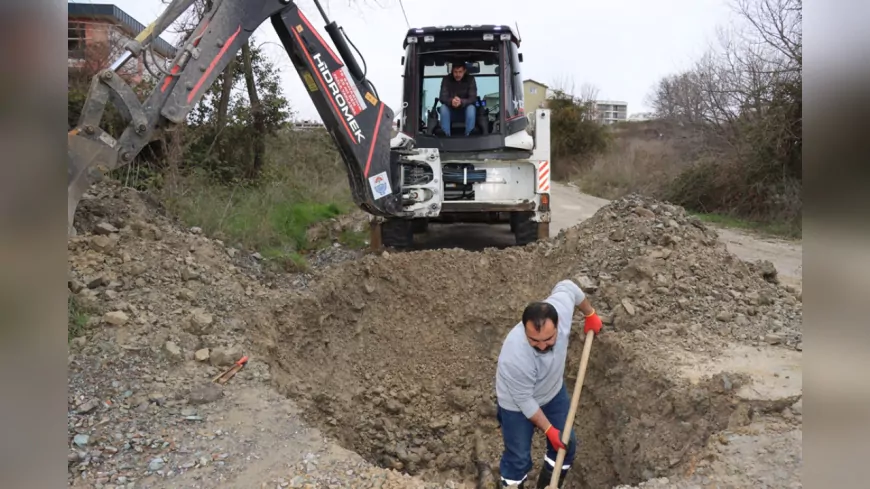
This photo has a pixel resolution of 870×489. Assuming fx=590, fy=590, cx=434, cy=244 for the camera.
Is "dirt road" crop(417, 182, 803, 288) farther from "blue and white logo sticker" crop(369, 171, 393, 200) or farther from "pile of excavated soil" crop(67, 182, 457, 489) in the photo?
"pile of excavated soil" crop(67, 182, 457, 489)

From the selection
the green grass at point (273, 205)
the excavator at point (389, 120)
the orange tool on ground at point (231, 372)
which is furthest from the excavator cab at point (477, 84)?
the orange tool on ground at point (231, 372)

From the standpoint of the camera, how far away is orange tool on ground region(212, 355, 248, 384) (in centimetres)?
412

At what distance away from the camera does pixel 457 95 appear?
24.6ft

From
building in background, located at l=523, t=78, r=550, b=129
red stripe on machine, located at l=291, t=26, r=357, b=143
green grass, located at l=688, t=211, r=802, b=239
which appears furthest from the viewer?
building in background, located at l=523, t=78, r=550, b=129

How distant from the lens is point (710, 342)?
4.83 metres

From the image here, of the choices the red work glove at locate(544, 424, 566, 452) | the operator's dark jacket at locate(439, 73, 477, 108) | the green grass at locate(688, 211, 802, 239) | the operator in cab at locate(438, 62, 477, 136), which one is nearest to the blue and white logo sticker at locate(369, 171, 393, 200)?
the operator in cab at locate(438, 62, 477, 136)

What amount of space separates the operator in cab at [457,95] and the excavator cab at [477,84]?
3.8 inches

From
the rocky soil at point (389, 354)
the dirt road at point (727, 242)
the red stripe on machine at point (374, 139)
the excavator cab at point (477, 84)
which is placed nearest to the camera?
the rocky soil at point (389, 354)

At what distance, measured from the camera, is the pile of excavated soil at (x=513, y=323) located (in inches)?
177

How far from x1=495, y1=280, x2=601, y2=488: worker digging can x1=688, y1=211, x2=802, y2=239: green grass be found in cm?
833

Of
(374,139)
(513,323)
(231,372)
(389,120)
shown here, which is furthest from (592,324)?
(389,120)

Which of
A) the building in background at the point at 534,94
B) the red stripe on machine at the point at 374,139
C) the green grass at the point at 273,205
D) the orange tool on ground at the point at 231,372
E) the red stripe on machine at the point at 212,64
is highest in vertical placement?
the building in background at the point at 534,94

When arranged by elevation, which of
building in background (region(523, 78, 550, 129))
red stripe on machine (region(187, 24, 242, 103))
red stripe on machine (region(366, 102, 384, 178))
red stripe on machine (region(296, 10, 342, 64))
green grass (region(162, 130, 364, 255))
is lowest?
green grass (region(162, 130, 364, 255))

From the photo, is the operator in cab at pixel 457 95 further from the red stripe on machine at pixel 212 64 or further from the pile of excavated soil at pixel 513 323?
the red stripe on machine at pixel 212 64
